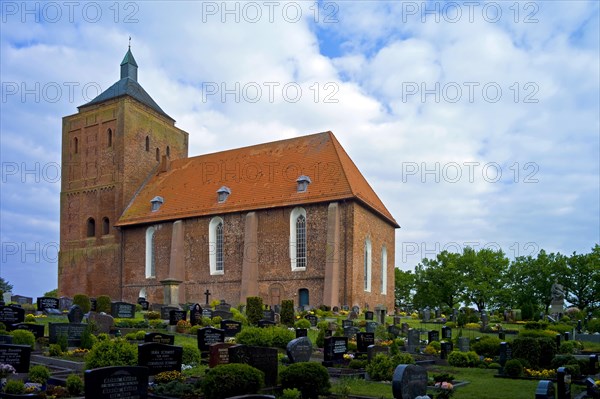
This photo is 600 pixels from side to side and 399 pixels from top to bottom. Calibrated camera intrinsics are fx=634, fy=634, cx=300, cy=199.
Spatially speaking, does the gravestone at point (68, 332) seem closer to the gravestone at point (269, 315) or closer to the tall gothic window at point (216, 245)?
the gravestone at point (269, 315)

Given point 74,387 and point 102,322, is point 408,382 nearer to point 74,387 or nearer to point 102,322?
point 74,387

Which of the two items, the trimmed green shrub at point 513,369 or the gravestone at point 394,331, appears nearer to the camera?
the trimmed green shrub at point 513,369

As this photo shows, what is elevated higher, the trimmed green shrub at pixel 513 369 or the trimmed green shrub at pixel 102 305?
the trimmed green shrub at pixel 102 305

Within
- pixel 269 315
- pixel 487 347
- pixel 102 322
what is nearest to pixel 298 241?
pixel 269 315

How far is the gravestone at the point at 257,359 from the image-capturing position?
12.5m

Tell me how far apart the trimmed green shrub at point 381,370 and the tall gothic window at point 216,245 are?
997 inches

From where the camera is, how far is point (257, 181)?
40.2 m

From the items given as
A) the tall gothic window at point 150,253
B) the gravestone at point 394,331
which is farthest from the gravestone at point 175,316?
the tall gothic window at point 150,253

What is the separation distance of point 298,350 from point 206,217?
25904 millimetres

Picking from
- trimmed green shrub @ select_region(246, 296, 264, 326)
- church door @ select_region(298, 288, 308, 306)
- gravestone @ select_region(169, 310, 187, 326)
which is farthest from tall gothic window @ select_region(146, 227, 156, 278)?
gravestone @ select_region(169, 310, 187, 326)

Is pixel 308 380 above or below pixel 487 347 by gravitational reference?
above

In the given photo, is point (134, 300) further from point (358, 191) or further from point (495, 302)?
point (495, 302)

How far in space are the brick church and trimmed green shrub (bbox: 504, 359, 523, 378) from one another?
1927cm

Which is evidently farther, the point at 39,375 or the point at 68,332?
the point at 68,332
